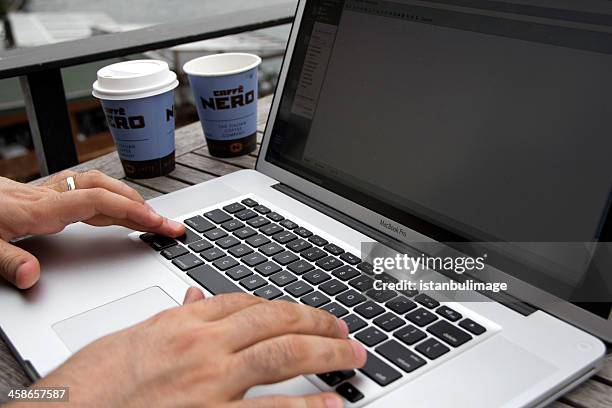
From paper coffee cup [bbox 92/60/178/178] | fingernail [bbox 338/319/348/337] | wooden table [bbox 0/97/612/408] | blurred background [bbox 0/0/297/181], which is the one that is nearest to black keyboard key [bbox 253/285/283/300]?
fingernail [bbox 338/319/348/337]

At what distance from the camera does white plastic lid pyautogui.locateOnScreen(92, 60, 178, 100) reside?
2.73 feet

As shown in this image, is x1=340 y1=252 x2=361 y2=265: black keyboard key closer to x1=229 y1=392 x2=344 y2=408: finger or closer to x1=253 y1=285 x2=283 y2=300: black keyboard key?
x1=253 y1=285 x2=283 y2=300: black keyboard key

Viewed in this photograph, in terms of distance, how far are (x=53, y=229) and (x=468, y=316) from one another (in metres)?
0.47

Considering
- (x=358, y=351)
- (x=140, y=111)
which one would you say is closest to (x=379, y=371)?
(x=358, y=351)

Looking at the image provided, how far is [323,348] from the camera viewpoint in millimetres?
446

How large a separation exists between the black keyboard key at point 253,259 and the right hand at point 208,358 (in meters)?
0.16

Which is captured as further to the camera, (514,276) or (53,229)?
(53,229)

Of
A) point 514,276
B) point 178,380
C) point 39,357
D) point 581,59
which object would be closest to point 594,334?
point 514,276

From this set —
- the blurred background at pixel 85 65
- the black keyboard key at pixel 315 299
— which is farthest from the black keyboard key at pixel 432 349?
the blurred background at pixel 85 65

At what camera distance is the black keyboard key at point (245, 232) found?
2.25 feet

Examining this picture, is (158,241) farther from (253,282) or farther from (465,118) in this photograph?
(465,118)

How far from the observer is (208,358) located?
1.40 feet

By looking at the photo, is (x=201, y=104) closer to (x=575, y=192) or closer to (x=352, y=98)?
(x=352, y=98)

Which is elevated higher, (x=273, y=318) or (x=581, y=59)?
(x=581, y=59)
